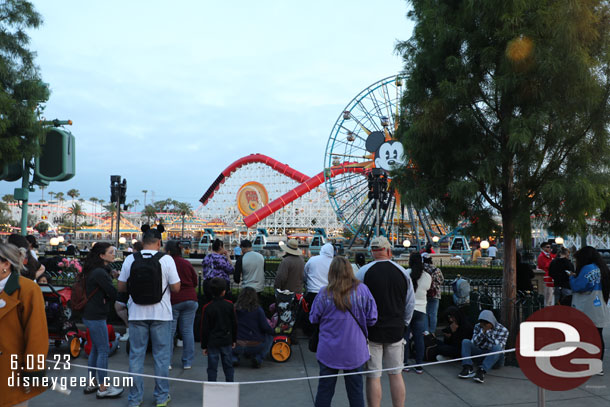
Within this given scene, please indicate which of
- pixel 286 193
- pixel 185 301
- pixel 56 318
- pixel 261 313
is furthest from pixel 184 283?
pixel 286 193

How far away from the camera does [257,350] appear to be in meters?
6.18

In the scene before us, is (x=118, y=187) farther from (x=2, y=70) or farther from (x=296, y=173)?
(x=296, y=173)

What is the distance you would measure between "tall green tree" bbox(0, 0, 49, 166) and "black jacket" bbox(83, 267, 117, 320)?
28.0ft

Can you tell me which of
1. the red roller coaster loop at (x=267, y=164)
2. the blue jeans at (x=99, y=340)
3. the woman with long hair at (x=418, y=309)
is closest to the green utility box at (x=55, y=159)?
the blue jeans at (x=99, y=340)

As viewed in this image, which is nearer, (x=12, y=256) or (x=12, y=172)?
(x=12, y=256)

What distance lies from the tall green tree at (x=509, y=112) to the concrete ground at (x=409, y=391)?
1.49 m

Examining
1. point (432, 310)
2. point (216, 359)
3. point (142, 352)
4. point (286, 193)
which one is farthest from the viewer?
point (286, 193)

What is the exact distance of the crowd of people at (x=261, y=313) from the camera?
12.9 feet

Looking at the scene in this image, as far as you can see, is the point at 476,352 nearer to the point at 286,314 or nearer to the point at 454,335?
the point at 454,335

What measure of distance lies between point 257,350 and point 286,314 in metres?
0.78

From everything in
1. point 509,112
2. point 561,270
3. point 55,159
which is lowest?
point 561,270

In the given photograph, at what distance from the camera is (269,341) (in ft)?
20.6

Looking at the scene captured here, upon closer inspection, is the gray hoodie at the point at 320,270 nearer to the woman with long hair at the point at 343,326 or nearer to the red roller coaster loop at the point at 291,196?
the woman with long hair at the point at 343,326

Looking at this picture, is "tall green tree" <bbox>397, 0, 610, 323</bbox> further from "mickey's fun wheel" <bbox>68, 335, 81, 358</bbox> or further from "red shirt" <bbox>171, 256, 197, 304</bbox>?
"mickey's fun wheel" <bbox>68, 335, 81, 358</bbox>
